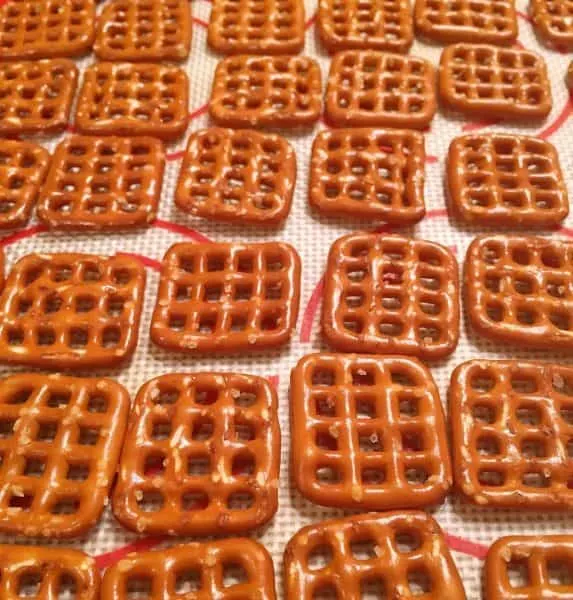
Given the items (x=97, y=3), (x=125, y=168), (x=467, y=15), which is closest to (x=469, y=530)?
(x=125, y=168)

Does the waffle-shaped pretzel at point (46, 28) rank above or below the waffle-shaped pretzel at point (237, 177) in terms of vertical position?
above

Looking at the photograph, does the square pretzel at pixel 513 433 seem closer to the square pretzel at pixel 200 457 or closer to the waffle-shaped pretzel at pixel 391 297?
the waffle-shaped pretzel at pixel 391 297

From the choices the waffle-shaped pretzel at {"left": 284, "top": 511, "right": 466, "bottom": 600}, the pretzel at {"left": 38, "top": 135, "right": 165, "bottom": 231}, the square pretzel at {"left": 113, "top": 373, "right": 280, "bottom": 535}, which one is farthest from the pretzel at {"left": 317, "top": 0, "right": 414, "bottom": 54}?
the waffle-shaped pretzel at {"left": 284, "top": 511, "right": 466, "bottom": 600}

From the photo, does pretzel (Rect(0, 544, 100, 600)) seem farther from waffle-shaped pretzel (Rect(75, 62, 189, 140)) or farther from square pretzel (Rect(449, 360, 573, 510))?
waffle-shaped pretzel (Rect(75, 62, 189, 140))

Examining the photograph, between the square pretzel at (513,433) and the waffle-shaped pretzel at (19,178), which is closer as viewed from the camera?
the square pretzel at (513,433)

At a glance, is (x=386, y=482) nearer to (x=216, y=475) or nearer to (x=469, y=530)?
(x=469, y=530)

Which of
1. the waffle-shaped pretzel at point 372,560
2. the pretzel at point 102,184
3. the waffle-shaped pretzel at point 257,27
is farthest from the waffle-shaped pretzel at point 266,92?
the waffle-shaped pretzel at point 372,560
